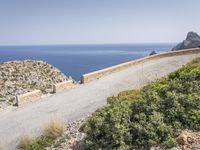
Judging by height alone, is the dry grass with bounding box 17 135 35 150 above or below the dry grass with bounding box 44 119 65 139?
below

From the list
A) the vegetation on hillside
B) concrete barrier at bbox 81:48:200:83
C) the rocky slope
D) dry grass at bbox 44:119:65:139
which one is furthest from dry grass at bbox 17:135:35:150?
the rocky slope

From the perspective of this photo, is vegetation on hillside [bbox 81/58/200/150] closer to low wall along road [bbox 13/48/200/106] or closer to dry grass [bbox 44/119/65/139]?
dry grass [bbox 44/119/65/139]

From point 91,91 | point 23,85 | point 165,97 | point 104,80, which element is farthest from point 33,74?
point 165,97

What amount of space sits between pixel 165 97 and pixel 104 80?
569 inches

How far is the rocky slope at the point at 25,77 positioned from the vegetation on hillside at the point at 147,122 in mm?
32169

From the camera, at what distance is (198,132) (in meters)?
8.84

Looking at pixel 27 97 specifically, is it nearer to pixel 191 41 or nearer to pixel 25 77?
pixel 25 77

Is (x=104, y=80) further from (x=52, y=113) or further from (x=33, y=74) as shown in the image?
(x=33, y=74)

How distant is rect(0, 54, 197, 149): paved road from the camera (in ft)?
51.0

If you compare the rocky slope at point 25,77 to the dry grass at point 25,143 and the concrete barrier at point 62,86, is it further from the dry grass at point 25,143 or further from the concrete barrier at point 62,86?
the dry grass at point 25,143

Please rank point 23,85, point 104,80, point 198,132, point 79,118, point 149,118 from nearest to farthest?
point 198,132 → point 149,118 → point 79,118 → point 104,80 → point 23,85

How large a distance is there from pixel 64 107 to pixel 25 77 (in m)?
30.0

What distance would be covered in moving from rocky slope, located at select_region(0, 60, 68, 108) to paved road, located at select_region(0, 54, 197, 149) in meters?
19.6

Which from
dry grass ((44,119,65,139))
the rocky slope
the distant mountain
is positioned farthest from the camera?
the distant mountain
